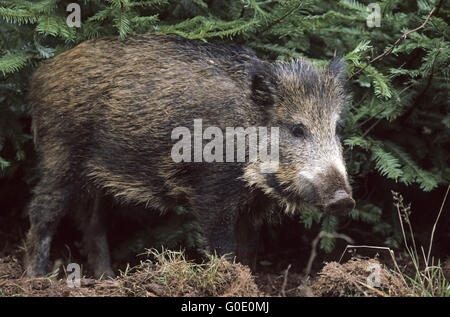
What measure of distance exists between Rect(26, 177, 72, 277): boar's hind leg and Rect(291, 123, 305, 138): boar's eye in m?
1.76

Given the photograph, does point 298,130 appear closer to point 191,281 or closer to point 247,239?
point 247,239

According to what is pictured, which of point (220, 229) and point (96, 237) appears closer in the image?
point (220, 229)

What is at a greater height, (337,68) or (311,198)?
(337,68)

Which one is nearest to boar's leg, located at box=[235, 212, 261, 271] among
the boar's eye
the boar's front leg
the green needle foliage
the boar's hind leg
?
the boar's front leg

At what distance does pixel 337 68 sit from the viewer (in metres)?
4.18

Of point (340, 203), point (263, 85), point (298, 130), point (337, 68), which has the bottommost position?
point (340, 203)

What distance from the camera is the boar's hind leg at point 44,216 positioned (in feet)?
14.3

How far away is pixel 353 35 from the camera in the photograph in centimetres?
467

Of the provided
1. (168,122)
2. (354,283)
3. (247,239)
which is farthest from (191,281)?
(168,122)

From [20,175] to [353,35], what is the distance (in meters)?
3.23

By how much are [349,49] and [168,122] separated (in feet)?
5.49

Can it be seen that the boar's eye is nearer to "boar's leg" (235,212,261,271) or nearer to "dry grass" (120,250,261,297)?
"boar's leg" (235,212,261,271)

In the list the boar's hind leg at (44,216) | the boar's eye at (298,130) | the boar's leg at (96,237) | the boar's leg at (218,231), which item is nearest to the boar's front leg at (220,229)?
the boar's leg at (218,231)

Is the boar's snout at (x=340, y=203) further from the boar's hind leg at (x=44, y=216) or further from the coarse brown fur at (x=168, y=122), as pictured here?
the boar's hind leg at (x=44, y=216)
